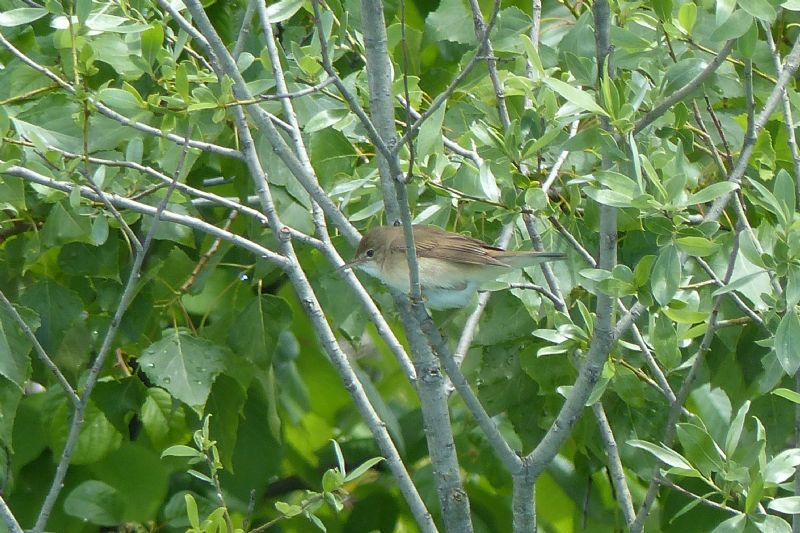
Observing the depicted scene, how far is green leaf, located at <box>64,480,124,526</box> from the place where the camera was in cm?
305

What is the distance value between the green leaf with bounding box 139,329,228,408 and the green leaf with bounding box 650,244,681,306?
53.6 inches

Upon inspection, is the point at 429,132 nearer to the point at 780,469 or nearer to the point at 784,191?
the point at 784,191

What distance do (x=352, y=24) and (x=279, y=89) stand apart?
0.56m

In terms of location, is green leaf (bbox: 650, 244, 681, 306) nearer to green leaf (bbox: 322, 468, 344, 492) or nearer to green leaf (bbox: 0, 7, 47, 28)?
green leaf (bbox: 322, 468, 344, 492)

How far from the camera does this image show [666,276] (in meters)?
1.93

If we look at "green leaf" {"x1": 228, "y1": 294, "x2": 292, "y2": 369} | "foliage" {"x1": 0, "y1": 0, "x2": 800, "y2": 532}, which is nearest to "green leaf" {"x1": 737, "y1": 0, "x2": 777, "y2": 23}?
"foliage" {"x1": 0, "y1": 0, "x2": 800, "y2": 532}

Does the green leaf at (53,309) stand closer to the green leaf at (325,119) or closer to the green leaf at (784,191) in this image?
the green leaf at (325,119)

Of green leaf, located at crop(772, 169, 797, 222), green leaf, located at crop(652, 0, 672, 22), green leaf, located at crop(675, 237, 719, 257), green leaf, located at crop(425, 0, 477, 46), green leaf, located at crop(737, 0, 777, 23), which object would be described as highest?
green leaf, located at crop(737, 0, 777, 23)

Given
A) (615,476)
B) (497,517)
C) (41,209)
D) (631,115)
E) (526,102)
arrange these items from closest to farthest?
(631,115), (615,476), (526,102), (41,209), (497,517)

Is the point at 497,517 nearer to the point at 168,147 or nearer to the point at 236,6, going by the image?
the point at 168,147

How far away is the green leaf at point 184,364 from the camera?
281 cm

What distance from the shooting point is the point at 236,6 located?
3.37 metres

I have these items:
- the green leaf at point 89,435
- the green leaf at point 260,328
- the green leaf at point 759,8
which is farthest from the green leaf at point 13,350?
the green leaf at point 759,8

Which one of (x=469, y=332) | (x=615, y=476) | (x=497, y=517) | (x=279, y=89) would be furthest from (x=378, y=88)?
(x=497, y=517)
